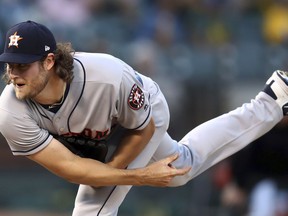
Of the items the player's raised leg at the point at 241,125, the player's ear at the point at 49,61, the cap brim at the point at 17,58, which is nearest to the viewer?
the cap brim at the point at 17,58

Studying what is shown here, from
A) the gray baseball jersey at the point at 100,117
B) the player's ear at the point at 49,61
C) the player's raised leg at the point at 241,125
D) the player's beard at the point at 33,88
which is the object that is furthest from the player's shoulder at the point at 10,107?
the player's raised leg at the point at 241,125

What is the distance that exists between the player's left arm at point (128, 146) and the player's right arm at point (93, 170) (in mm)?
171

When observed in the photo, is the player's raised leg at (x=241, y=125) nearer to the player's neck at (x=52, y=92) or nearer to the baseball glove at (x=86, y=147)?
the baseball glove at (x=86, y=147)

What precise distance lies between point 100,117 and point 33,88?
19.0 inches

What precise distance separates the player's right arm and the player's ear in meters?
0.43

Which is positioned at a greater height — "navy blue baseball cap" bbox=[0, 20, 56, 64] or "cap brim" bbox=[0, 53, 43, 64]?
"navy blue baseball cap" bbox=[0, 20, 56, 64]

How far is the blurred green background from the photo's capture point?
316 inches

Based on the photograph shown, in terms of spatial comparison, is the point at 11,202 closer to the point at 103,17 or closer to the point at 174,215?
the point at 174,215

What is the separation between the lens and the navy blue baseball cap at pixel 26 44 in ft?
14.6

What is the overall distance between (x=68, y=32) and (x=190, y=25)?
150 cm

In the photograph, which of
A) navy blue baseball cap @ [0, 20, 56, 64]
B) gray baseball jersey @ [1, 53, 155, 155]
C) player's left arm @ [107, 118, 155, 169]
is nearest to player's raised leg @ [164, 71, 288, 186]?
player's left arm @ [107, 118, 155, 169]

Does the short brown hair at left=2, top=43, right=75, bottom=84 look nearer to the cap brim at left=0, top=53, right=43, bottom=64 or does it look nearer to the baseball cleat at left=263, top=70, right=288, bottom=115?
the cap brim at left=0, top=53, right=43, bottom=64

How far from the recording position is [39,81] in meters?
4.54

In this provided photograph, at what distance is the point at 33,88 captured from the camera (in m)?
4.53
